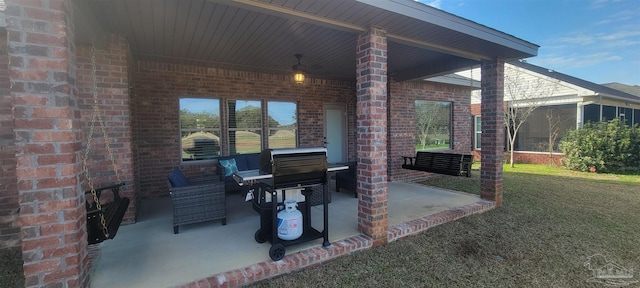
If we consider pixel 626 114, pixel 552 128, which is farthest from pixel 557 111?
pixel 626 114

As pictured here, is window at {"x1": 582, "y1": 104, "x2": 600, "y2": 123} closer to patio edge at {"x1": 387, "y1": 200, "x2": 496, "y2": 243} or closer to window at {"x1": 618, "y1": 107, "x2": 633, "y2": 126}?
window at {"x1": 618, "y1": 107, "x2": 633, "y2": 126}

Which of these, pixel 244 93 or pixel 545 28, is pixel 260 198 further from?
pixel 545 28

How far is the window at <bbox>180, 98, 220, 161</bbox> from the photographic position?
5.75 m

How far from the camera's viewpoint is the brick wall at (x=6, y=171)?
3055mm

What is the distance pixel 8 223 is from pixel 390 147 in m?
6.75

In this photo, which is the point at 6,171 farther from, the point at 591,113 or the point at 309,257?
the point at 591,113

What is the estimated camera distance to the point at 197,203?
362 centimetres

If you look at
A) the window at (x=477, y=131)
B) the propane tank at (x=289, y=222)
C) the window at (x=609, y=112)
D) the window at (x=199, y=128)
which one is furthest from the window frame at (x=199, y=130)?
the window at (x=609, y=112)

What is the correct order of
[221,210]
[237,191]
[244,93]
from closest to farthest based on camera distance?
[221,210], [237,191], [244,93]

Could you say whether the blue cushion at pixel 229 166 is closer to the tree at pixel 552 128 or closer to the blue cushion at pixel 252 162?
the blue cushion at pixel 252 162

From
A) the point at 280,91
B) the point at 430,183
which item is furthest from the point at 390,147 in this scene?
the point at 280,91

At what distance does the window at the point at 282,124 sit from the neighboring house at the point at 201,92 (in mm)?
28

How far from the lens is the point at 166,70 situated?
5.37 metres

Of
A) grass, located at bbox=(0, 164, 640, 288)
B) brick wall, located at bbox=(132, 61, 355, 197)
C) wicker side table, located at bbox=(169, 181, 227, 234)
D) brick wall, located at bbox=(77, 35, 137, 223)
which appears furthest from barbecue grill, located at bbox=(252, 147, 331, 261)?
brick wall, located at bbox=(132, 61, 355, 197)
